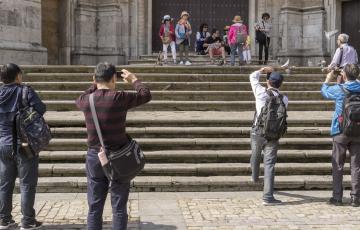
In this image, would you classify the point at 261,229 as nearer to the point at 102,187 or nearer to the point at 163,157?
the point at 102,187

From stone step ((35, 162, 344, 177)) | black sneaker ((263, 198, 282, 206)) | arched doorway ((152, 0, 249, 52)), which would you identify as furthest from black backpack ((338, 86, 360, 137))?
arched doorway ((152, 0, 249, 52))

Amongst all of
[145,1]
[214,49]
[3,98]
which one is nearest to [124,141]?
[3,98]

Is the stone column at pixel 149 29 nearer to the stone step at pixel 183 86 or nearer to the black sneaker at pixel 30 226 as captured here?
the stone step at pixel 183 86

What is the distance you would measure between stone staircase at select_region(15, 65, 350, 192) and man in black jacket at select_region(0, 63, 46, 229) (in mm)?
1730

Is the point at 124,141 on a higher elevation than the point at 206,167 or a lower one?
higher

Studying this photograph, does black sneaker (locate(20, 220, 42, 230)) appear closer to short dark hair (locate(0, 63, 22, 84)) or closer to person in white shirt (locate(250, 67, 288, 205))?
short dark hair (locate(0, 63, 22, 84))

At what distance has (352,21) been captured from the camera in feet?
61.6

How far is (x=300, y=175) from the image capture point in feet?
25.9

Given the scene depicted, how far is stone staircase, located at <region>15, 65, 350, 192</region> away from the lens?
7551 millimetres

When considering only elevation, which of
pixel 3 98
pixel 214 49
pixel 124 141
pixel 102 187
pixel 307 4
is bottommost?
pixel 102 187

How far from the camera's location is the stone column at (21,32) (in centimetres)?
1448

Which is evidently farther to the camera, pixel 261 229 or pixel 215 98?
pixel 215 98

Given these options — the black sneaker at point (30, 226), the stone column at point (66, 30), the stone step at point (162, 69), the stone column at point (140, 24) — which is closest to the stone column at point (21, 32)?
the stone column at point (66, 30)

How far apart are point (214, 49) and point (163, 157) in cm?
900
